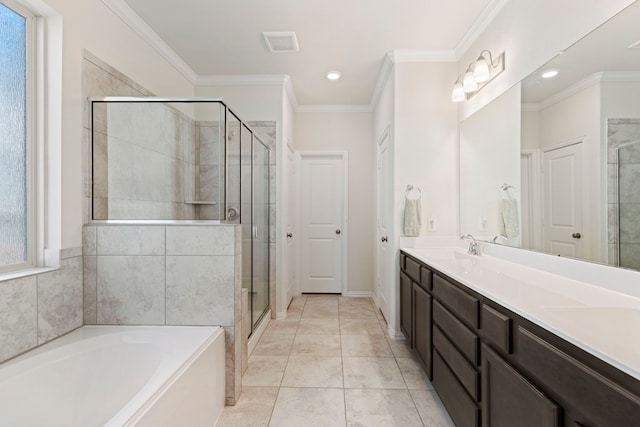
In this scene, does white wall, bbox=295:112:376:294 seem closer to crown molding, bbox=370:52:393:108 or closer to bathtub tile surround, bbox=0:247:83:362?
crown molding, bbox=370:52:393:108

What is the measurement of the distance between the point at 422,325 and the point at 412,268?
428 mm

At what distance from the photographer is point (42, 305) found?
1568 mm

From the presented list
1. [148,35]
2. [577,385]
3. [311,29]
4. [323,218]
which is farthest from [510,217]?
[148,35]

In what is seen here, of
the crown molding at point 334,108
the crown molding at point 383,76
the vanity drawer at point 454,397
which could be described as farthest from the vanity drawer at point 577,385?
the crown molding at point 334,108

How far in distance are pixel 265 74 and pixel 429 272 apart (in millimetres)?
2629

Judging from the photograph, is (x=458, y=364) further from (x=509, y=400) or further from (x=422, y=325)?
(x=422, y=325)

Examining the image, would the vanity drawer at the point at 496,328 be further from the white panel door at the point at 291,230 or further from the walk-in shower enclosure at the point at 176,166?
the white panel door at the point at 291,230

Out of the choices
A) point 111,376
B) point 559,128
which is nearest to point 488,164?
point 559,128

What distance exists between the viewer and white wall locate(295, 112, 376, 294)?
14.0ft

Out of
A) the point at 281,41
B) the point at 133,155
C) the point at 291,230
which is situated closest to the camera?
the point at 133,155

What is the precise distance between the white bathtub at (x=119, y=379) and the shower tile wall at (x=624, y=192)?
189cm

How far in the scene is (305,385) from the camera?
6.89 feet

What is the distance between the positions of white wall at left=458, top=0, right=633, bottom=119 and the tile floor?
2081 millimetres

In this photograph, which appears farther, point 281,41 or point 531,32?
point 281,41
